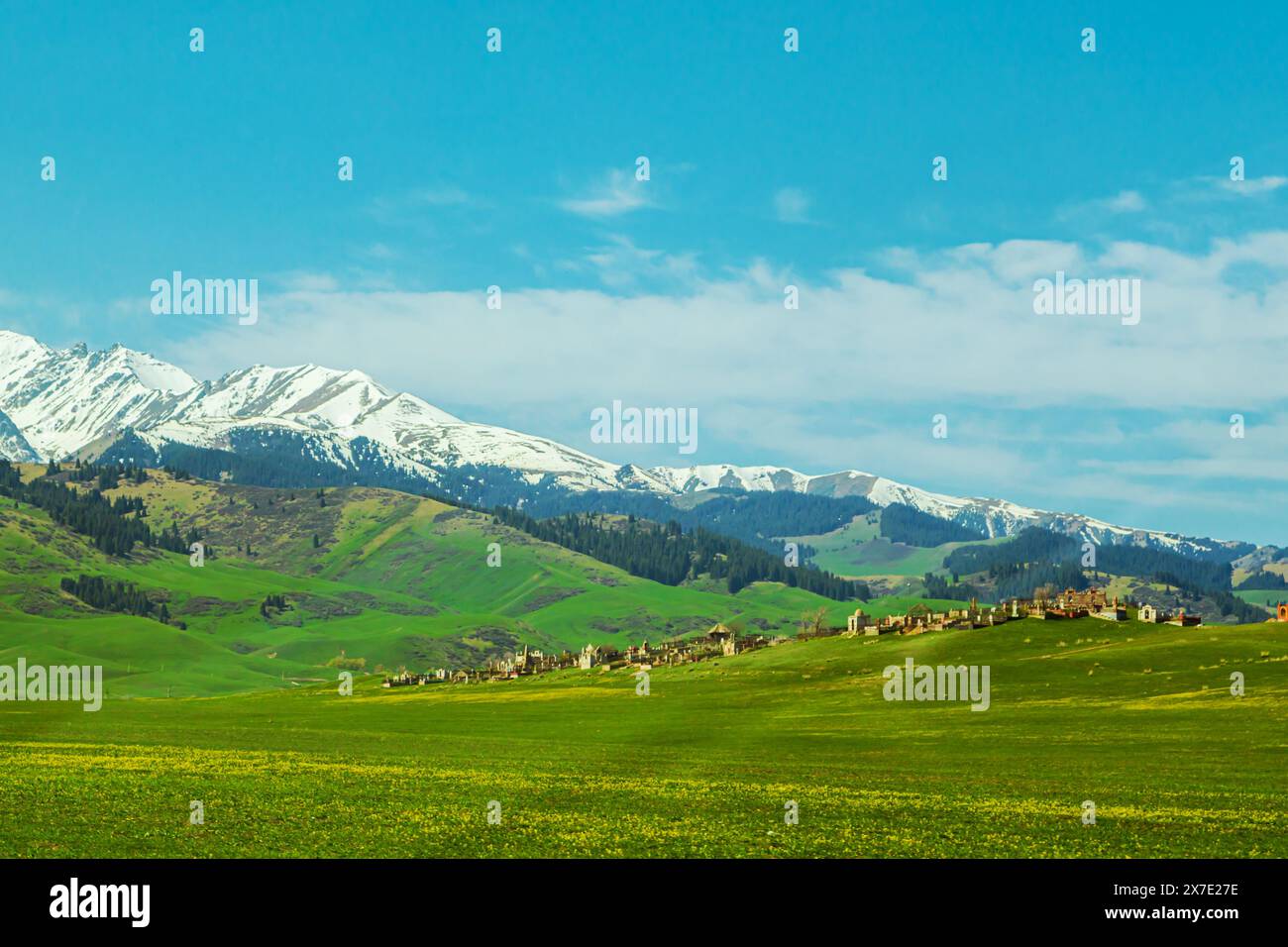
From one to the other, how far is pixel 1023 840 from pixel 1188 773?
27.3m

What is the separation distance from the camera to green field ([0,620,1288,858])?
45.1 meters

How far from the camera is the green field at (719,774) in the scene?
148 feet

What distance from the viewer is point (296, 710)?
168250 mm

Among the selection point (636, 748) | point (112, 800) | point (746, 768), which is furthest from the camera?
point (636, 748)

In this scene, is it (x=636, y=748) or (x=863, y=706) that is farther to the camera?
(x=863, y=706)

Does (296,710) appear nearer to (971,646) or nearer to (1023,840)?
(971,646)

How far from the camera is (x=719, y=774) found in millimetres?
70438

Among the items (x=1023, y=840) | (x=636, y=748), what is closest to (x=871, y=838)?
(x=1023, y=840)
